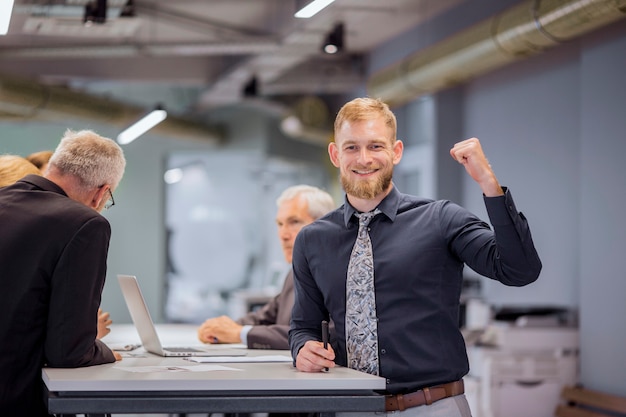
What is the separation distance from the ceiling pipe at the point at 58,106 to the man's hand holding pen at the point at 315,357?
6213 mm

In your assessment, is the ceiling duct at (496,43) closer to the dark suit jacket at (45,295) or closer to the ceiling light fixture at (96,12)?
the ceiling light fixture at (96,12)

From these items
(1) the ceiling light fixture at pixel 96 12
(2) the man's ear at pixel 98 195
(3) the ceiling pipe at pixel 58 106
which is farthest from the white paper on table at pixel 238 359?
(3) the ceiling pipe at pixel 58 106

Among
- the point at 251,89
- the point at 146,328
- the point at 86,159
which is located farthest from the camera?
the point at 251,89

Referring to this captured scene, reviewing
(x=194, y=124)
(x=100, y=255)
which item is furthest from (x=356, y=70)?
(x=100, y=255)

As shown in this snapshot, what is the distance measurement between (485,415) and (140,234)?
880 centimetres

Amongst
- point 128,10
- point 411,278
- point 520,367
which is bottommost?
point 520,367

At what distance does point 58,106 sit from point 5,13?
535 centimetres

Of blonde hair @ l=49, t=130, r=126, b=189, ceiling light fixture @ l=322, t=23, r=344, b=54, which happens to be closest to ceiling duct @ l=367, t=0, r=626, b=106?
ceiling light fixture @ l=322, t=23, r=344, b=54

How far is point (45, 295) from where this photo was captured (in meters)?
2.70

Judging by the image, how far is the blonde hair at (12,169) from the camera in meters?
3.75

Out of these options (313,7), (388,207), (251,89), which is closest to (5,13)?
(313,7)

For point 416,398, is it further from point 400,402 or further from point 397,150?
point 397,150

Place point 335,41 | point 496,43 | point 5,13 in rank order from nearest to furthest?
point 5,13 < point 496,43 < point 335,41

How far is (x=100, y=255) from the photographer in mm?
2711
